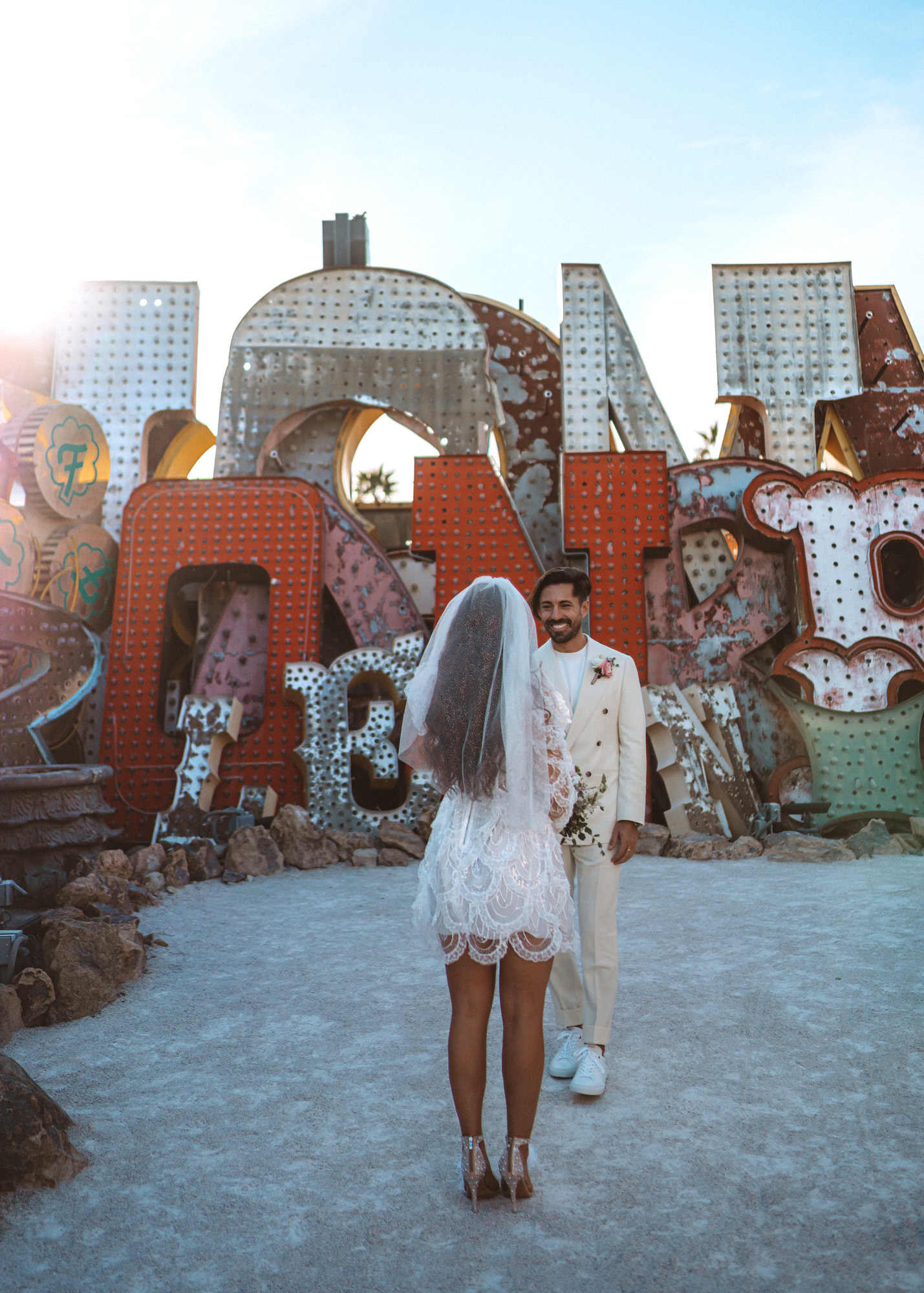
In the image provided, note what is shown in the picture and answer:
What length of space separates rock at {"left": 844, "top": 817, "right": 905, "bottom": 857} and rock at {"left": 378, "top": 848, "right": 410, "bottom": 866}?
3.13 metres

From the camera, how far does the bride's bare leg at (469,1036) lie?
2.39m

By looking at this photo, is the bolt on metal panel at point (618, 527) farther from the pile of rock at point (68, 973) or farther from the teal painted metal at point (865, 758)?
the pile of rock at point (68, 973)

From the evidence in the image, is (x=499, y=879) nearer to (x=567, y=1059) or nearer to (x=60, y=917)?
(x=567, y=1059)

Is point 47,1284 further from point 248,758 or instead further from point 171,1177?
point 248,758

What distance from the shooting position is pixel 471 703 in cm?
246

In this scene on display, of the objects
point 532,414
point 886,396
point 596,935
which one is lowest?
point 596,935

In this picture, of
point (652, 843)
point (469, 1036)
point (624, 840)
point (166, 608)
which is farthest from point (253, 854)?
point (469, 1036)

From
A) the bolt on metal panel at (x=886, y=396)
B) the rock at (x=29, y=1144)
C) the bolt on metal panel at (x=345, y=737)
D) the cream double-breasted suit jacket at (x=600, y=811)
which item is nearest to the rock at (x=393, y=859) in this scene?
the bolt on metal panel at (x=345, y=737)

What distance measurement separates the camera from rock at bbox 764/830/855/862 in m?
6.71

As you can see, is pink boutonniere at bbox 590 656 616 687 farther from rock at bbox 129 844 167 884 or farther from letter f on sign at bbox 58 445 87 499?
letter f on sign at bbox 58 445 87 499

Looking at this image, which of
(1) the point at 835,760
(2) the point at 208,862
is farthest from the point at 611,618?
(2) the point at 208,862

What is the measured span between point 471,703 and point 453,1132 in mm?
1316

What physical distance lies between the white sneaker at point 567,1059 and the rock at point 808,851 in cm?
379

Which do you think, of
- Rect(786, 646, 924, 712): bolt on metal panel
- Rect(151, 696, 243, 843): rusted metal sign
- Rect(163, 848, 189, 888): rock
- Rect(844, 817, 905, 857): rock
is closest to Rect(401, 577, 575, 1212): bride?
Rect(163, 848, 189, 888): rock
